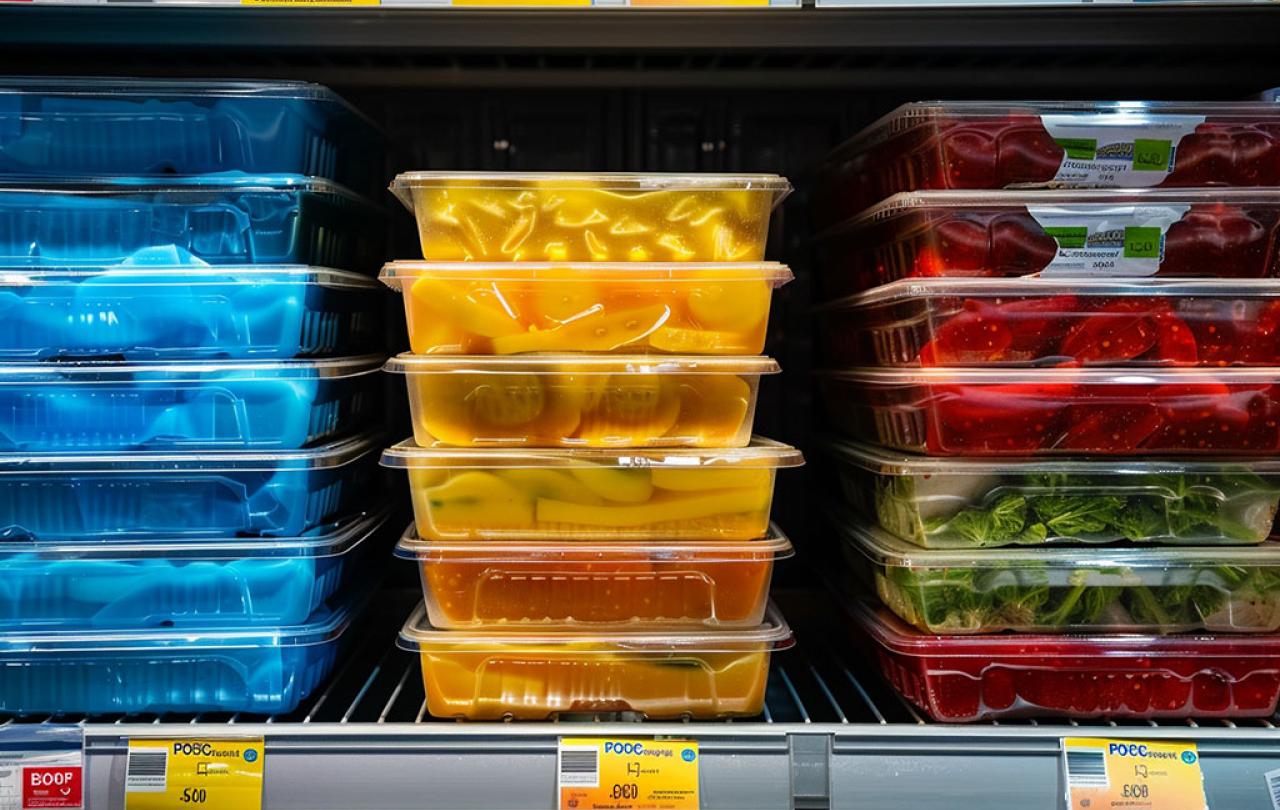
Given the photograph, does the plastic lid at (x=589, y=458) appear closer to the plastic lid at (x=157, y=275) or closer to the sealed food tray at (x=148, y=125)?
the plastic lid at (x=157, y=275)

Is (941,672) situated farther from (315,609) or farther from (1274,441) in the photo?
(315,609)

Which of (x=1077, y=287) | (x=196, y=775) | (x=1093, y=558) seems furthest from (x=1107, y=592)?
(x=196, y=775)

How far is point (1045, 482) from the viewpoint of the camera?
101cm

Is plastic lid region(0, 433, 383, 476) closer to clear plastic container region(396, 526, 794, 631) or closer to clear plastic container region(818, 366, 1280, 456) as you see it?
clear plastic container region(396, 526, 794, 631)

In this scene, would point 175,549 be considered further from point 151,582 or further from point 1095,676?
point 1095,676

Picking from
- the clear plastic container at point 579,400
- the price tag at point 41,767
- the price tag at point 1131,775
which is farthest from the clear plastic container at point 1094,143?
the price tag at point 41,767

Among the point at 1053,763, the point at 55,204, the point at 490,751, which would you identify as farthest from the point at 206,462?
the point at 1053,763

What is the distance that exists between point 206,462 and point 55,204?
1.15 ft

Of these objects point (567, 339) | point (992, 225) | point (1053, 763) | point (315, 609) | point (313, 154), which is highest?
point (313, 154)

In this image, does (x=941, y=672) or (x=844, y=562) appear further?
(x=844, y=562)

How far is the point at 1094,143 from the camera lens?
100 cm

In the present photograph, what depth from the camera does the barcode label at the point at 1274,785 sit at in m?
0.92

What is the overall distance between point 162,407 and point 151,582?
21 cm

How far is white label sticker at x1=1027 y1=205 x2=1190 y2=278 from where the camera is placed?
100 cm
